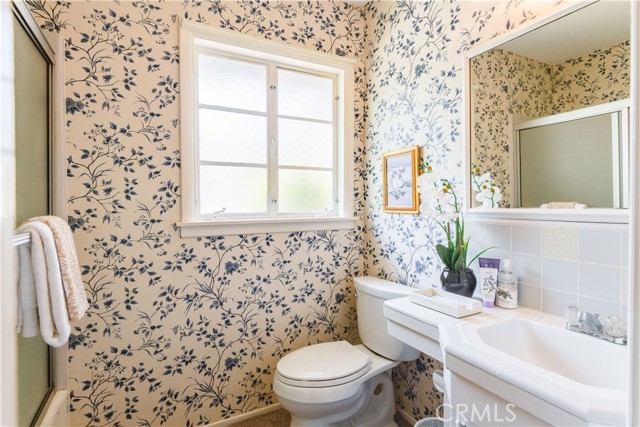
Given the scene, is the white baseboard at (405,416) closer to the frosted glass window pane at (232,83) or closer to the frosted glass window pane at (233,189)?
the frosted glass window pane at (233,189)

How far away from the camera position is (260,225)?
171cm

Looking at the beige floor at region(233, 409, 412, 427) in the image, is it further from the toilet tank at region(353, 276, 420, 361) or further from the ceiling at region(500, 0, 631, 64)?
the ceiling at region(500, 0, 631, 64)

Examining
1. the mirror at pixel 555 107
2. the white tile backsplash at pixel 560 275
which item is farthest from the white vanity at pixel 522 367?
the mirror at pixel 555 107

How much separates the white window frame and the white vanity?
867 mm

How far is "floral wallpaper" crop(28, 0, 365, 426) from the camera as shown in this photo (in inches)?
53.8

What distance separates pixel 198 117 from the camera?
5.40ft

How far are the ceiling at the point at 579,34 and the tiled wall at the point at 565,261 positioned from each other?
1.94ft

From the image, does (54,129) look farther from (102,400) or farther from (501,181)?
(501,181)

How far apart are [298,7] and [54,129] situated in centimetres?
145

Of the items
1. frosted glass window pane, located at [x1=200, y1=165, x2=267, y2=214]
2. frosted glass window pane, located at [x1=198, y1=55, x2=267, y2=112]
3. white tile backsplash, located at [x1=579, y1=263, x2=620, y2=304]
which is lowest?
white tile backsplash, located at [x1=579, y1=263, x2=620, y2=304]

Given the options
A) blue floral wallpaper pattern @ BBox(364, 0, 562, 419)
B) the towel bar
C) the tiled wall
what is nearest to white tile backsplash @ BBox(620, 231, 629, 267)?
the tiled wall

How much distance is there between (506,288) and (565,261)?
0.22m

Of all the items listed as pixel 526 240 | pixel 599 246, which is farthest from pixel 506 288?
pixel 599 246

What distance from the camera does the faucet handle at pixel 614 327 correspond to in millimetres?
868
